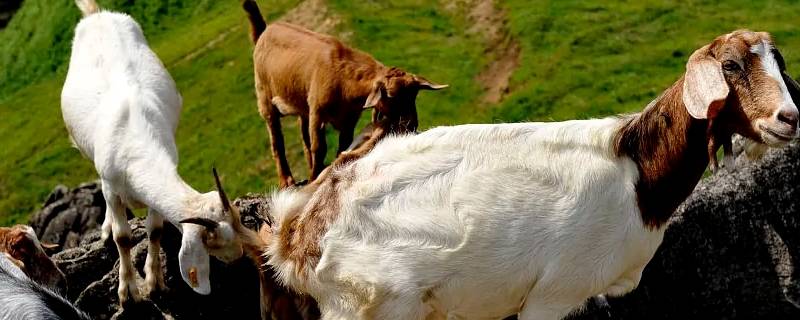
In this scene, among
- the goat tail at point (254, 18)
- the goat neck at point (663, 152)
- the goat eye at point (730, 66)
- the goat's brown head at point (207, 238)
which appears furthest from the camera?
the goat tail at point (254, 18)

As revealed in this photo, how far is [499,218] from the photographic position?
7754 mm

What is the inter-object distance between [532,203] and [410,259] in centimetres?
100

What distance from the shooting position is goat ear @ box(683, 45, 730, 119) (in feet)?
23.1

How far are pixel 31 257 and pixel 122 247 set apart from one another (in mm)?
943

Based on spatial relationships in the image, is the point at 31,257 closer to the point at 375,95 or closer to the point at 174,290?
the point at 174,290

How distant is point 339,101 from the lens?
13656 mm

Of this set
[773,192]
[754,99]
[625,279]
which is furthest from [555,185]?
[773,192]

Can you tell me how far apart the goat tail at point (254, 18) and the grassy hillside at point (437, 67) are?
126 inches

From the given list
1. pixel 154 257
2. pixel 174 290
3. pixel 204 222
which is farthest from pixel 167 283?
pixel 204 222

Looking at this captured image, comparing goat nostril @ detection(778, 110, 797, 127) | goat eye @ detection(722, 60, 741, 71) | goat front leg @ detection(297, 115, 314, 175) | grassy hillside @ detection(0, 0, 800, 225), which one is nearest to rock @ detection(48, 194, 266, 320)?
goat front leg @ detection(297, 115, 314, 175)

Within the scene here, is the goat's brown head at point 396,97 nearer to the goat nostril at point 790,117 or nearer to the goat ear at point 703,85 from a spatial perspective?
the goat ear at point 703,85

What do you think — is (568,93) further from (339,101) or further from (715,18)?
(339,101)

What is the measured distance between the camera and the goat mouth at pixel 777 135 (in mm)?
6922

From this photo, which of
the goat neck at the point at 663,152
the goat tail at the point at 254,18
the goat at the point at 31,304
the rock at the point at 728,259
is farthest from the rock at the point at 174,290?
the goat tail at the point at 254,18
